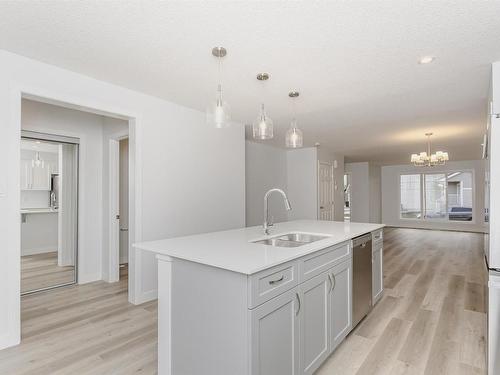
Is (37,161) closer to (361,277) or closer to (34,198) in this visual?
(34,198)

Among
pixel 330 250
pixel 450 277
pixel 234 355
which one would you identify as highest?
pixel 330 250

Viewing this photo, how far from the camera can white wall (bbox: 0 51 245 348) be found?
2.26 m

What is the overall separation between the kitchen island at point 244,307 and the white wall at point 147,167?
1274 millimetres

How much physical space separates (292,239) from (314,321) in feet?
2.80

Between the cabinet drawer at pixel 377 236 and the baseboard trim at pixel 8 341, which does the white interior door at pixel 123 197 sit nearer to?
the baseboard trim at pixel 8 341

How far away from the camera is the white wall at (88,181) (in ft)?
12.5

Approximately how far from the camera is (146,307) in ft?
10.2

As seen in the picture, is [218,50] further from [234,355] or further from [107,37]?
[234,355]

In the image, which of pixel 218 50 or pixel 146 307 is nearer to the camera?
pixel 218 50

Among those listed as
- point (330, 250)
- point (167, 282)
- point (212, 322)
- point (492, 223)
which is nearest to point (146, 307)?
point (167, 282)

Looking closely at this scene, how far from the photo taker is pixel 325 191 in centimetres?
716

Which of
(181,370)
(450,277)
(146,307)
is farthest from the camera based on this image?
(450,277)

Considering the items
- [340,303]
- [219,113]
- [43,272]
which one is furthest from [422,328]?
[43,272]

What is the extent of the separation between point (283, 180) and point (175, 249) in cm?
532
